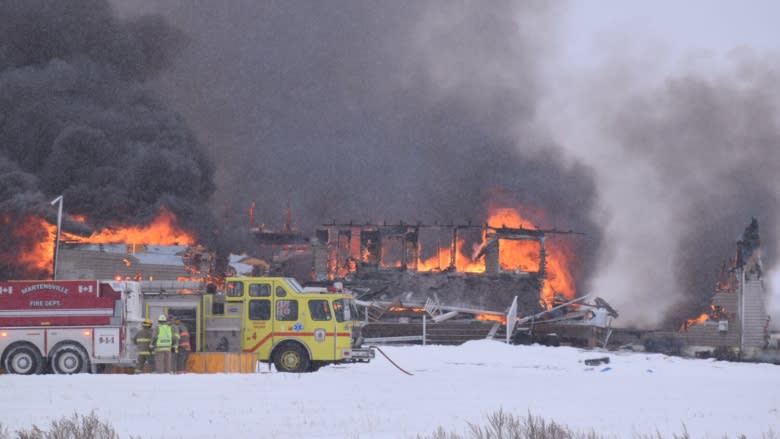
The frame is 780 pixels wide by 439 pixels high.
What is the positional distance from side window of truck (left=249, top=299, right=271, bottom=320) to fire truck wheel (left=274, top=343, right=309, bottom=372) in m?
0.90

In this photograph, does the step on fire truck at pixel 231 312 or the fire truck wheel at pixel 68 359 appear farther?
the step on fire truck at pixel 231 312

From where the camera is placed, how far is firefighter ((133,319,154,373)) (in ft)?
78.4

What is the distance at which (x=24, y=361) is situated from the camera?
2384 centimetres

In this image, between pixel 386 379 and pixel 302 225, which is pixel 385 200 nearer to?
pixel 302 225

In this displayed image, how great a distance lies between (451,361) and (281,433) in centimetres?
1718

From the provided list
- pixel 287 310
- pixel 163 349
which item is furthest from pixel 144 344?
pixel 287 310

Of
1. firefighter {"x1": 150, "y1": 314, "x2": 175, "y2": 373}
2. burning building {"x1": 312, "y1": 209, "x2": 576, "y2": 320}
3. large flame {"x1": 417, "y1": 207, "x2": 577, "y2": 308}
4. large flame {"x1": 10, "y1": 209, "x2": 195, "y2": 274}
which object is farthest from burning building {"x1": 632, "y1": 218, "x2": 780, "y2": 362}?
large flame {"x1": 10, "y1": 209, "x2": 195, "y2": 274}

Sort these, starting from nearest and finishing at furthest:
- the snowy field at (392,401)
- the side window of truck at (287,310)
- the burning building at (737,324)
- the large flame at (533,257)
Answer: the snowy field at (392,401), the side window of truck at (287,310), the burning building at (737,324), the large flame at (533,257)

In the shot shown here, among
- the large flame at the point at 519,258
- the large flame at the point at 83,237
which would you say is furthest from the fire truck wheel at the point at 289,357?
the large flame at the point at 519,258

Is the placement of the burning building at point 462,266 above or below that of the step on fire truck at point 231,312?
above

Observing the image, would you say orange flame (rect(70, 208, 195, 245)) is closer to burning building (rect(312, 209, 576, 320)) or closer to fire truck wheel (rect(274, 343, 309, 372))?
burning building (rect(312, 209, 576, 320))

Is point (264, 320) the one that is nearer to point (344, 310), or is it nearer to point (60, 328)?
point (344, 310)

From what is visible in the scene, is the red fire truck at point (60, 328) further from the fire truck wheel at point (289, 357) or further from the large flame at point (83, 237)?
the large flame at point (83, 237)

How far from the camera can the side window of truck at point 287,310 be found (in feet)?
85.0
